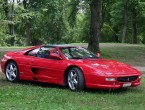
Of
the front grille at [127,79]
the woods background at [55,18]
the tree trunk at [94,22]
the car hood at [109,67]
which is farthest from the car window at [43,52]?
the woods background at [55,18]

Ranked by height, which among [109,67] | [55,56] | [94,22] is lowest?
[109,67]

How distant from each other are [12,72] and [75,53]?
215 centimetres

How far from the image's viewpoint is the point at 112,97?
29.8 feet

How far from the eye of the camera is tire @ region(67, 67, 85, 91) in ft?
32.2

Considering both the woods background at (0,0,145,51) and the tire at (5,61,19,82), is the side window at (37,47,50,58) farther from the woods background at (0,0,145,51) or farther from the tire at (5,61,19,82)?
the woods background at (0,0,145,51)

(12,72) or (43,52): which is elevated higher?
(43,52)

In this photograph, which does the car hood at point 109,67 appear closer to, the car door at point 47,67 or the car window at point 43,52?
the car door at point 47,67

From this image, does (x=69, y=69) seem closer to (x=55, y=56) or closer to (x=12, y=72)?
(x=55, y=56)

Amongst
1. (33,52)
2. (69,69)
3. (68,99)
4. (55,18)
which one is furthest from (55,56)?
(55,18)

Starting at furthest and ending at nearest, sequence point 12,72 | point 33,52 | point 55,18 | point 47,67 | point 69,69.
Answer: point 55,18
point 12,72
point 33,52
point 47,67
point 69,69

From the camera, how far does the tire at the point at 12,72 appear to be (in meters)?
11.6

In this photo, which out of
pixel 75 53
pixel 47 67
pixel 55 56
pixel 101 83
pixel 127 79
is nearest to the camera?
pixel 101 83

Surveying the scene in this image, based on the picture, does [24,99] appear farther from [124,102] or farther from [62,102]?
[124,102]

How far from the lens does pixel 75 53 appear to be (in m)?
11.0
